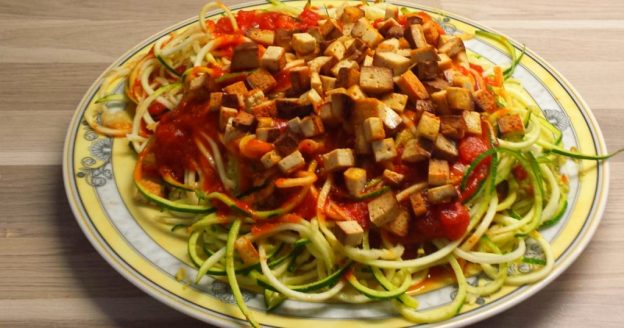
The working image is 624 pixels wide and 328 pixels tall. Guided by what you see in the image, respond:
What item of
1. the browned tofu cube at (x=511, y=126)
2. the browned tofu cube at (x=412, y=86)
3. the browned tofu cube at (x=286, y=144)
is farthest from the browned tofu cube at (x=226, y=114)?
the browned tofu cube at (x=511, y=126)

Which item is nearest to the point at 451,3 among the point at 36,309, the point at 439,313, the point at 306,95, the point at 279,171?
the point at 306,95

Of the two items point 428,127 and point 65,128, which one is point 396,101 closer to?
point 428,127

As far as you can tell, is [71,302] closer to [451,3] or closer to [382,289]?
[382,289]

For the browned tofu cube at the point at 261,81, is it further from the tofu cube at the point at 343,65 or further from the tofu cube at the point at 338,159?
the tofu cube at the point at 338,159

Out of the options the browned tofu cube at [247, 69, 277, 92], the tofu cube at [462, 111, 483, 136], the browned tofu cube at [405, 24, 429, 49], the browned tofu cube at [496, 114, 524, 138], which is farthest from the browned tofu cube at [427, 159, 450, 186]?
the browned tofu cube at [247, 69, 277, 92]

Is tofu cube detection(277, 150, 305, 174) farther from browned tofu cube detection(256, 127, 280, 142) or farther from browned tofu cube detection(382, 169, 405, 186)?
browned tofu cube detection(382, 169, 405, 186)

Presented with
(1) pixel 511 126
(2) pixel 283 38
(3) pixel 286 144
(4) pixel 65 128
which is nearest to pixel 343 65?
(2) pixel 283 38
